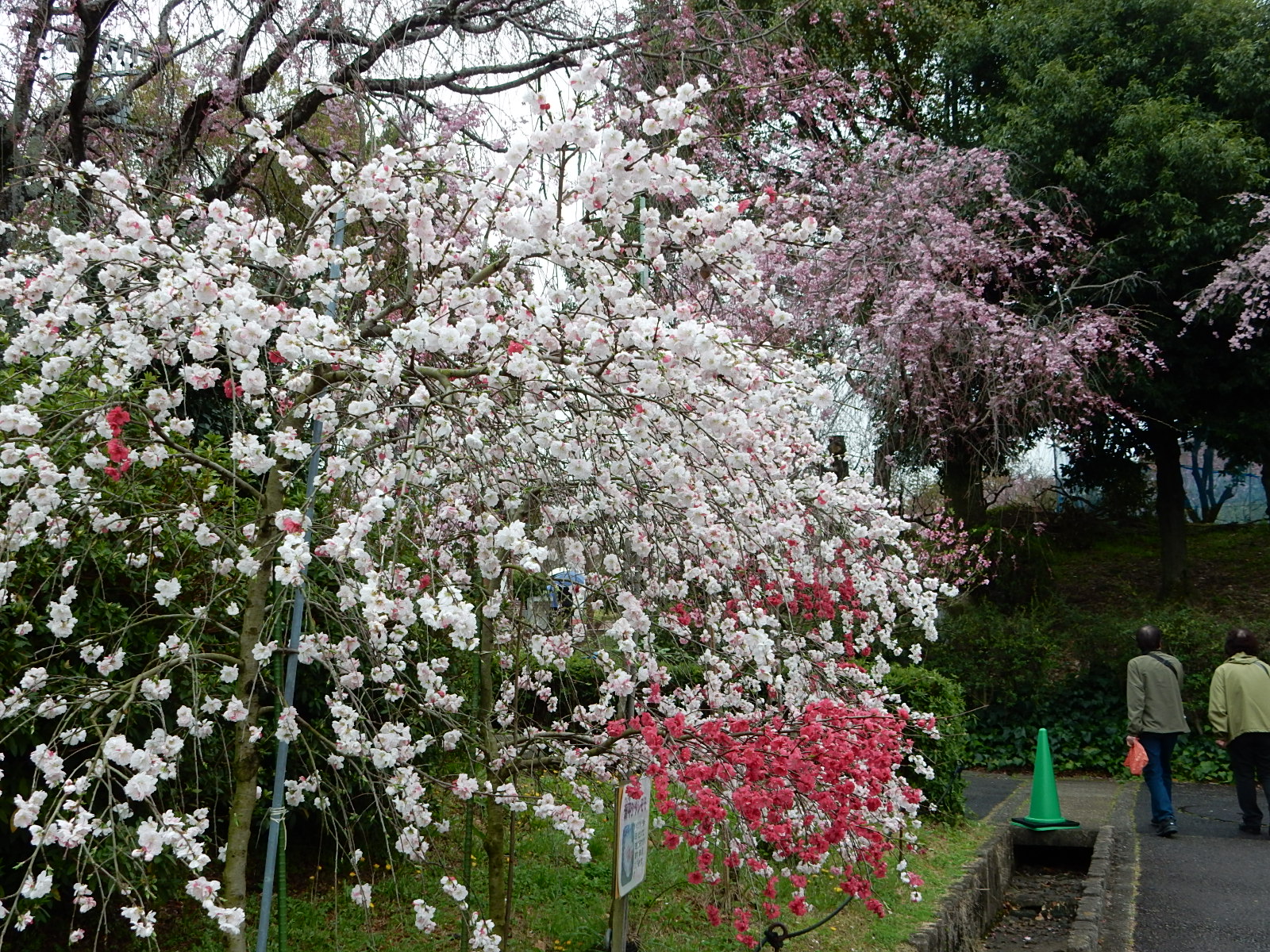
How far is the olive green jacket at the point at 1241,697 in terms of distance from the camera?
720cm

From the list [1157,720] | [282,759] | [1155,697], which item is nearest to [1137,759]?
[1157,720]

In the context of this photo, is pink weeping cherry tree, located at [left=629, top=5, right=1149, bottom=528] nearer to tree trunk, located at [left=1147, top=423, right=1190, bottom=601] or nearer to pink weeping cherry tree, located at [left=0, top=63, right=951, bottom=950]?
tree trunk, located at [left=1147, top=423, right=1190, bottom=601]

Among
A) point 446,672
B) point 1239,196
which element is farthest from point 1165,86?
point 446,672

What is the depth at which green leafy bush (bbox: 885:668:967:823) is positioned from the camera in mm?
7070

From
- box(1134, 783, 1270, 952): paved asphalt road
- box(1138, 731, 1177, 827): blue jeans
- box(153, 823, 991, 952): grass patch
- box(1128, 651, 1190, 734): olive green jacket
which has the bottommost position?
box(1134, 783, 1270, 952): paved asphalt road

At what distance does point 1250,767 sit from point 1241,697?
563mm

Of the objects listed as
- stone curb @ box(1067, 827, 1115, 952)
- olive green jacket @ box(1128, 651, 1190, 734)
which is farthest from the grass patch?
olive green jacket @ box(1128, 651, 1190, 734)

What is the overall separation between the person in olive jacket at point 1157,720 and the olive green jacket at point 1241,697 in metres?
0.25

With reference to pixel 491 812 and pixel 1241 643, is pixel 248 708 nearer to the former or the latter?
pixel 491 812

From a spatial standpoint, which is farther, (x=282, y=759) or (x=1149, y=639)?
(x=1149, y=639)

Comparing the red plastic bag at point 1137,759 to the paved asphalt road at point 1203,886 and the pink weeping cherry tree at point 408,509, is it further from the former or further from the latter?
the pink weeping cherry tree at point 408,509

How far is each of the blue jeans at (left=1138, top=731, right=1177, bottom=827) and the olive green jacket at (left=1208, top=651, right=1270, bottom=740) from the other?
37cm

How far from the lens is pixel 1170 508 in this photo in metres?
13.3

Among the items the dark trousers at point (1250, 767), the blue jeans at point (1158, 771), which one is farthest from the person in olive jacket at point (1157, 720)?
the dark trousers at point (1250, 767)
